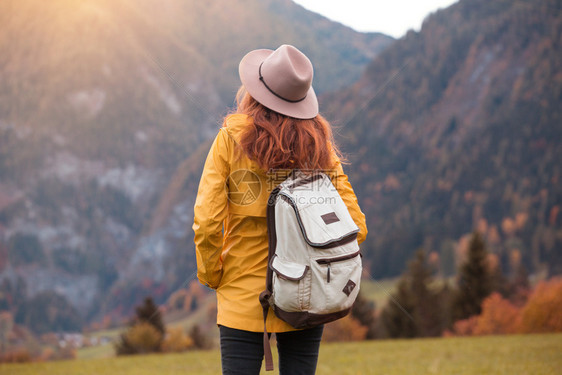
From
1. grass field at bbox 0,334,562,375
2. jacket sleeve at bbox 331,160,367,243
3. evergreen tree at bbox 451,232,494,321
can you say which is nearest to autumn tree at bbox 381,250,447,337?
evergreen tree at bbox 451,232,494,321

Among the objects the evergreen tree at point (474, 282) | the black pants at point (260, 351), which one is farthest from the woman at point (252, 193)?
the evergreen tree at point (474, 282)

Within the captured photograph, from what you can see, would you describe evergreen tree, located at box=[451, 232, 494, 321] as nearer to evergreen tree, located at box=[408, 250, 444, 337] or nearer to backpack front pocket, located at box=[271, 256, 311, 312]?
evergreen tree, located at box=[408, 250, 444, 337]

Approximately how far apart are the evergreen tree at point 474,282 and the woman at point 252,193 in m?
28.0

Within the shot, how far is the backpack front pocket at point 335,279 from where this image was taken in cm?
178

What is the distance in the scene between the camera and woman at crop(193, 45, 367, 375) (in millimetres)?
1846

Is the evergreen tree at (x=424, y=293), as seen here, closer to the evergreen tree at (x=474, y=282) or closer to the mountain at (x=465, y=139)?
the evergreen tree at (x=474, y=282)

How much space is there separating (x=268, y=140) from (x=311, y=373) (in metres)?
0.90

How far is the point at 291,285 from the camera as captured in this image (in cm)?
177

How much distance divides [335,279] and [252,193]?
43cm
